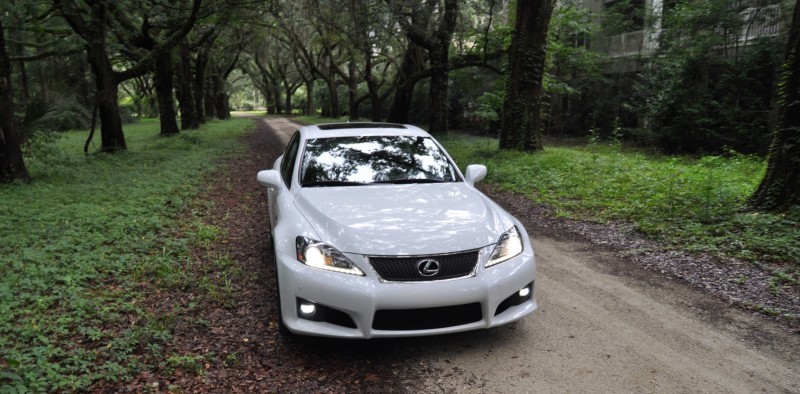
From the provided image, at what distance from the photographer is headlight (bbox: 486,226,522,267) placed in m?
3.71

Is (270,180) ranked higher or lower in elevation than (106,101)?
lower

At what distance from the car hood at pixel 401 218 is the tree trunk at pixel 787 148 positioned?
185 inches

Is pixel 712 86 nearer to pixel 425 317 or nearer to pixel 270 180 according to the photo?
pixel 270 180

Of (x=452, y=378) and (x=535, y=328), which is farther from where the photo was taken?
(x=535, y=328)

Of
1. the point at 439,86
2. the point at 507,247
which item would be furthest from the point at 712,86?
the point at 507,247

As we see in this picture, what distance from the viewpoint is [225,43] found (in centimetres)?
3100

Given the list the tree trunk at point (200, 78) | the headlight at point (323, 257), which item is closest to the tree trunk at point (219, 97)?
the tree trunk at point (200, 78)

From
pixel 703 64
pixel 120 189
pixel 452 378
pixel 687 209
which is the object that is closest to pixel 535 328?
pixel 452 378

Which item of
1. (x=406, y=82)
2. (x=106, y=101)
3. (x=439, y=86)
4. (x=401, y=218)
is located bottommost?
(x=401, y=218)

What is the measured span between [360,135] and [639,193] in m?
5.76

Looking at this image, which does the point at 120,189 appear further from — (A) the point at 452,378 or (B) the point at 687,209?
(B) the point at 687,209

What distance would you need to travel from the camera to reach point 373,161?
501 centimetres

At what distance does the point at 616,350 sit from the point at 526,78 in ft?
35.3

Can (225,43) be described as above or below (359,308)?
above
